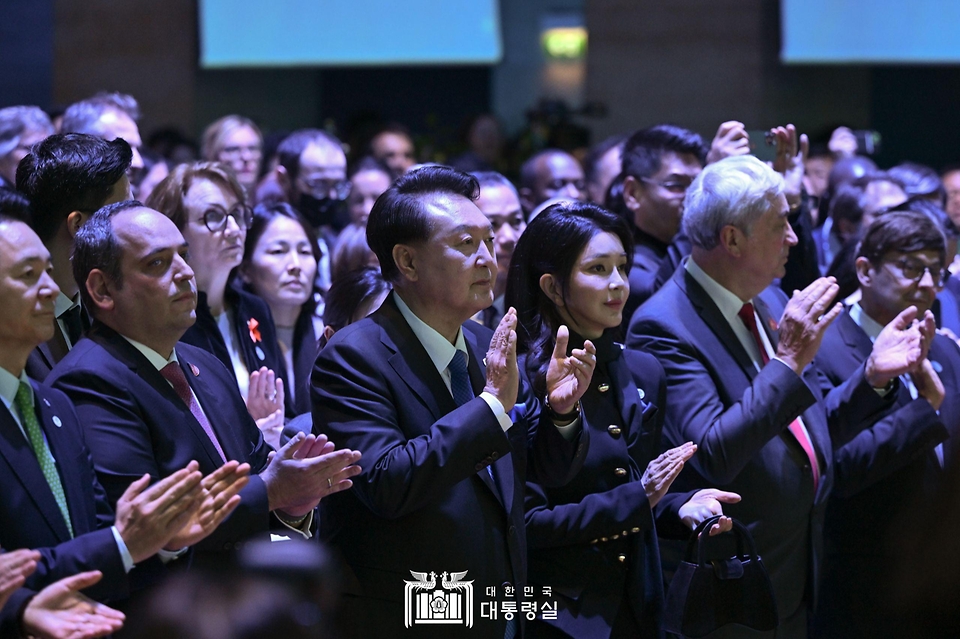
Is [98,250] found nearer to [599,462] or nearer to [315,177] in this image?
[599,462]

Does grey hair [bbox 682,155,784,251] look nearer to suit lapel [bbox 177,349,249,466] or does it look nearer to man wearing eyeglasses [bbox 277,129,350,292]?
suit lapel [bbox 177,349,249,466]

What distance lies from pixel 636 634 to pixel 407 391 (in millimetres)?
861

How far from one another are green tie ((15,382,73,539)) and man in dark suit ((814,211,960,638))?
2.30m

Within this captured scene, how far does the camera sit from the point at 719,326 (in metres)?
3.45

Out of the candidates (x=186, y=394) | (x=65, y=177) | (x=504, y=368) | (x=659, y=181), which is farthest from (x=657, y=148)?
(x=186, y=394)

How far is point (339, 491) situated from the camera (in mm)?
2738

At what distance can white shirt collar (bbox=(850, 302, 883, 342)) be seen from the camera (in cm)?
403

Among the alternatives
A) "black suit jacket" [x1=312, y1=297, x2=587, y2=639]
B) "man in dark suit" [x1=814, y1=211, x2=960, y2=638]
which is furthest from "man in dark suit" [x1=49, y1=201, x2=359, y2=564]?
"man in dark suit" [x1=814, y1=211, x2=960, y2=638]

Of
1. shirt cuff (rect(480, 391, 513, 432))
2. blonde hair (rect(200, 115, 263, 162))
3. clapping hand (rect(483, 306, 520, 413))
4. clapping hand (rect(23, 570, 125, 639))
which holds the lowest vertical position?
clapping hand (rect(23, 570, 125, 639))

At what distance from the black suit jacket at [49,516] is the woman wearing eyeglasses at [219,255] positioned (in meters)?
1.23

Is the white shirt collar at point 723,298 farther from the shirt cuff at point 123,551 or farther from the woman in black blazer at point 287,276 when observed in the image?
the shirt cuff at point 123,551

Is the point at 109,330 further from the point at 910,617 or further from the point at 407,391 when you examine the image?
the point at 910,617

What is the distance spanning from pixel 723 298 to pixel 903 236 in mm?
871

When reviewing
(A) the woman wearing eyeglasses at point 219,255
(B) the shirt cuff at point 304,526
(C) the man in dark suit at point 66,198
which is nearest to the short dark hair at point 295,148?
(A) the woman wearing eyeglasses at point 219,255
